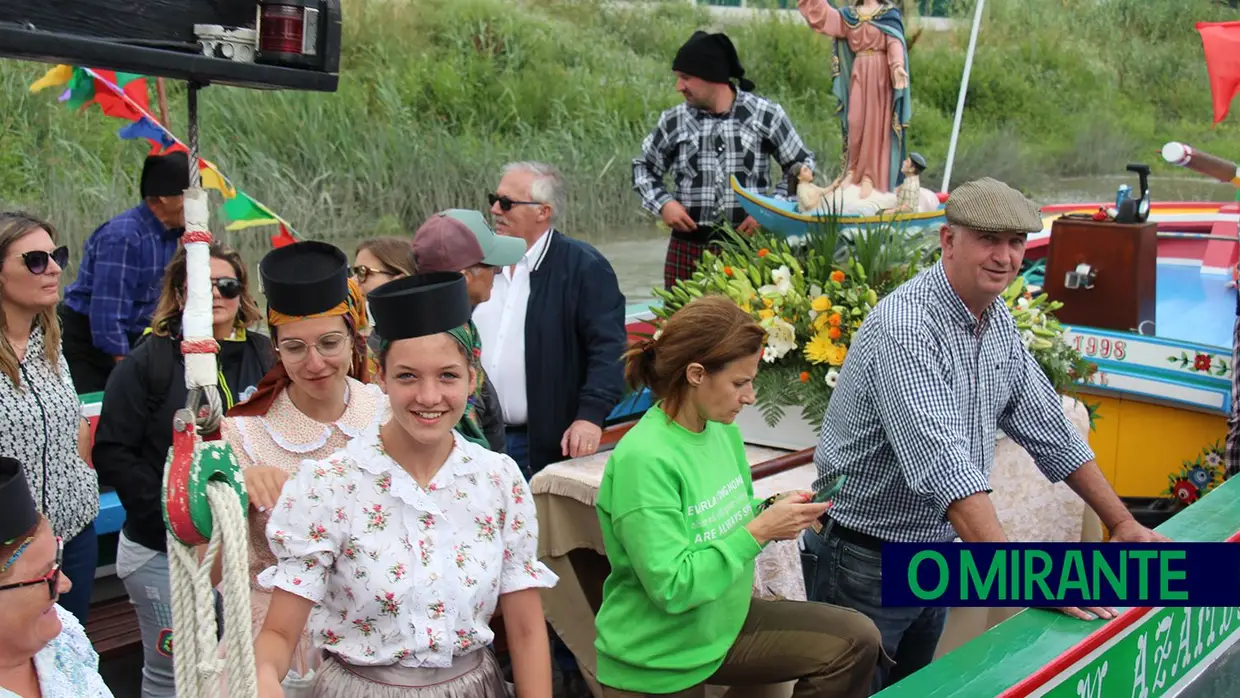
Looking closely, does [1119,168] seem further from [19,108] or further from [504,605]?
[504,605]

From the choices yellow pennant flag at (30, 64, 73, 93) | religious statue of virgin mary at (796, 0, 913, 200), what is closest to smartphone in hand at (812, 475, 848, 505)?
religious statue of virgin mary at (796, 0, 913, 200)

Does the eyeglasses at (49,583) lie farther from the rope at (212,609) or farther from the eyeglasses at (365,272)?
the eyeglasses at (365,272)

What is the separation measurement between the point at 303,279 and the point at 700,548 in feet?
3.24

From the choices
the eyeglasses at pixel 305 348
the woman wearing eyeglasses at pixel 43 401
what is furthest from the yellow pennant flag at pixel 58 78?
the eyeglasses at pixel 305 348

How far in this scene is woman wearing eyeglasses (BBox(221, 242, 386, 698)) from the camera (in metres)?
2.79

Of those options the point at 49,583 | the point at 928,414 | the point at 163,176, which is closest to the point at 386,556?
the point at 49,583

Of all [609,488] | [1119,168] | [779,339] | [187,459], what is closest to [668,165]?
[779,339]

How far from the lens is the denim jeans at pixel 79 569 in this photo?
3.44 m

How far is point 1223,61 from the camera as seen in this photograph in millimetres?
6711

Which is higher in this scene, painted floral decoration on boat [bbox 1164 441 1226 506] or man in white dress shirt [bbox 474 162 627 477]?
man in white dress shirt [bbox 474 162 627 477]

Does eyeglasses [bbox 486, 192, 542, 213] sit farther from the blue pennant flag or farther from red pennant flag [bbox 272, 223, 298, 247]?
the blue pennant flag

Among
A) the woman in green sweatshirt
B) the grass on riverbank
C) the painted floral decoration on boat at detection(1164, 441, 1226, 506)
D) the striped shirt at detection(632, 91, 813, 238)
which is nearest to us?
Result: the woman in green sweatshirt

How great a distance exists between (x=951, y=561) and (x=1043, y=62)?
68.5 ft

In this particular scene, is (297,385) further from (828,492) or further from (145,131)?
(145,131)
